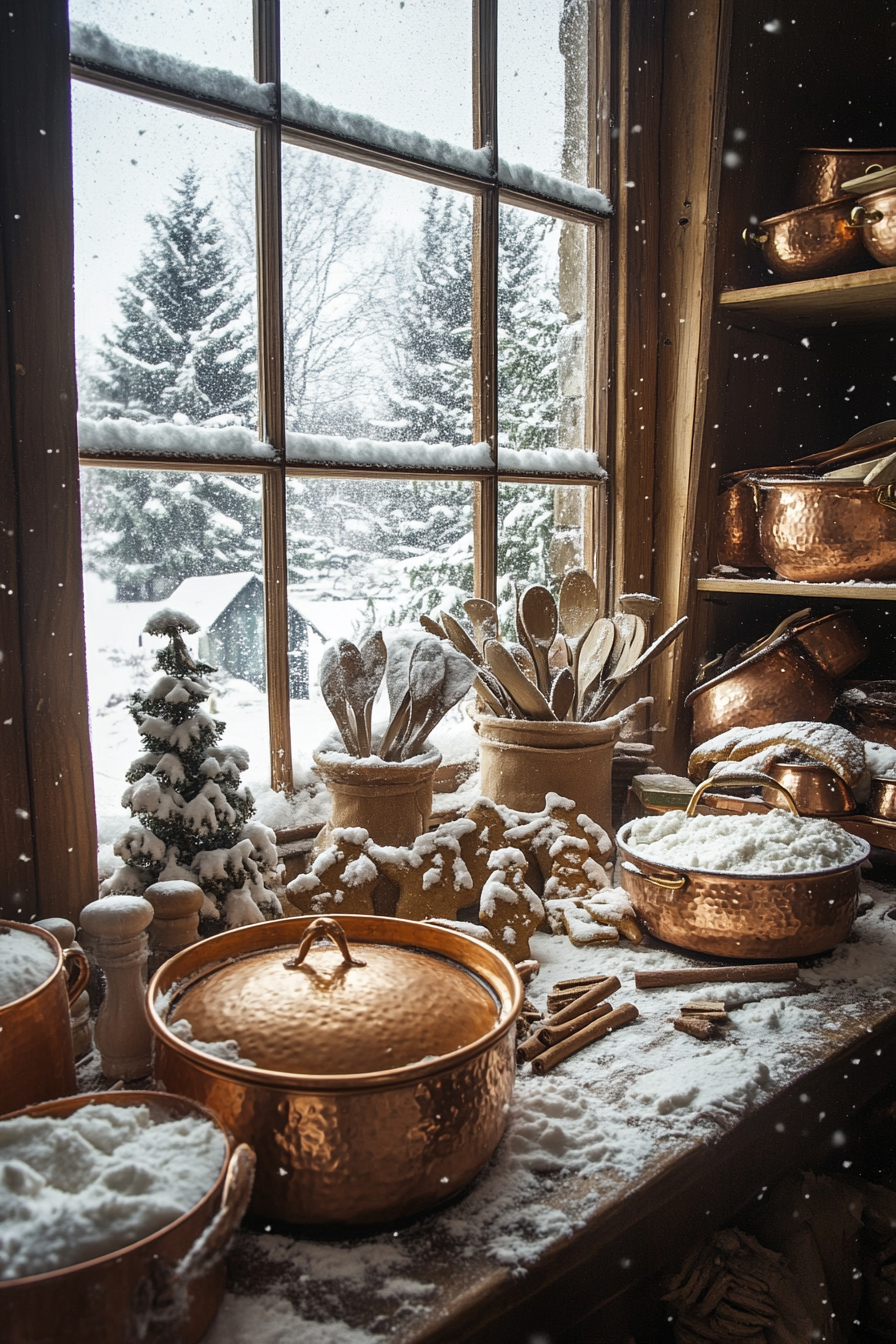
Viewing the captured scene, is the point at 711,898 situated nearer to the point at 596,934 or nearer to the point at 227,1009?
the point at 596,934

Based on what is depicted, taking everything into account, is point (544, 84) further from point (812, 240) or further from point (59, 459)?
point (59, 459)

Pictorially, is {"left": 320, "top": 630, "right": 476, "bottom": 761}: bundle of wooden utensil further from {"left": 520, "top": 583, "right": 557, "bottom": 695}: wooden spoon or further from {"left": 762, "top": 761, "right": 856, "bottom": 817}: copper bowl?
{"left": 762, "top": 761, "right": 856, "bottom": 817}: copper bowl

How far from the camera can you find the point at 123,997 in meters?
0.87

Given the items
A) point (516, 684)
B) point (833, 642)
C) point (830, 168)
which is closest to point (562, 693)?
point (516, 684)

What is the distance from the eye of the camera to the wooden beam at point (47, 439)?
950 millimetres

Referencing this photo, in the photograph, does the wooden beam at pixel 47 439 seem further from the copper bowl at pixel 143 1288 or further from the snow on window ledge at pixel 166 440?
the copper bowl at pixel 143 1288

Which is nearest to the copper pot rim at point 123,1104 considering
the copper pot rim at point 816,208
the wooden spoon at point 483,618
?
the wooden spoon at point 483,618

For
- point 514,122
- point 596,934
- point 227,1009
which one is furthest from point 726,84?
point 227,1009

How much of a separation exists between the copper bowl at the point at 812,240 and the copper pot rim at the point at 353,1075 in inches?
49.6

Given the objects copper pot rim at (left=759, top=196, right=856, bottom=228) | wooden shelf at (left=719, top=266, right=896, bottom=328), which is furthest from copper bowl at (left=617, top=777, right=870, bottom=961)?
copper pot rim at (left=759, top=196, right=856, bottom=228)

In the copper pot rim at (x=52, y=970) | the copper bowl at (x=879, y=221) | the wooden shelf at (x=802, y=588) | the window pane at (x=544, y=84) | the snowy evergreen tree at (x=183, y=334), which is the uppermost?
the window pane at (x=544, y=84)

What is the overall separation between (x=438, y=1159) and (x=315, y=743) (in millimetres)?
759

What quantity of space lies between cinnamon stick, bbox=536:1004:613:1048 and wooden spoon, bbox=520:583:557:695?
1.69ft

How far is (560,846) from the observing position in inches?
49.5
